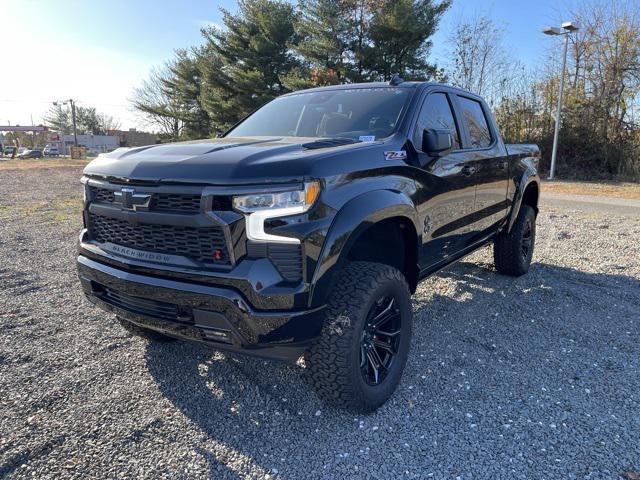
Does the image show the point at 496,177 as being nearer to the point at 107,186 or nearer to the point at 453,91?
the point at 453,91

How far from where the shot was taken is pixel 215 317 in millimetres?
2107

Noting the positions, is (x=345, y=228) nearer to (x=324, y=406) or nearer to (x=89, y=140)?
(x=324, y=406)

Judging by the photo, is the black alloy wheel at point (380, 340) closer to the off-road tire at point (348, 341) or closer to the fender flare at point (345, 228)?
the off-road tire at point (348, 341)

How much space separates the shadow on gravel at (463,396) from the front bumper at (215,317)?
1.76 feet

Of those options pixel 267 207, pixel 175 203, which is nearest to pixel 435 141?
pixel 267 207

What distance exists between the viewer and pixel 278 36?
2359cm

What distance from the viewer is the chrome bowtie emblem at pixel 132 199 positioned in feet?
7.49

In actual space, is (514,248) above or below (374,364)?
above

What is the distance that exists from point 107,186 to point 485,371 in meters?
2.63

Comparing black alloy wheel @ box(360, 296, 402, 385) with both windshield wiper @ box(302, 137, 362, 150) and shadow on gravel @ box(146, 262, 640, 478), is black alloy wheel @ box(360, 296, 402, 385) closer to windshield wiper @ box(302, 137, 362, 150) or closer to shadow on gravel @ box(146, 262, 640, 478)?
shadow on gravel @ box(146, 262, 640, 478)

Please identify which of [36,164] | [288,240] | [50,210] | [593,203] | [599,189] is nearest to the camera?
[288,240]

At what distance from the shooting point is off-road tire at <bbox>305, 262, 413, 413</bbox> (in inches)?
89.9

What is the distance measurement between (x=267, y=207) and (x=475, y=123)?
2.84 meters

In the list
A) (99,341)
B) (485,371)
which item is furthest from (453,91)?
(99,341)
